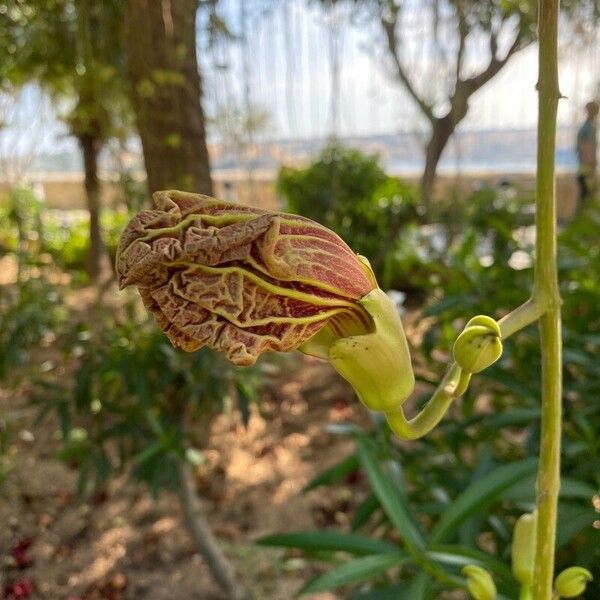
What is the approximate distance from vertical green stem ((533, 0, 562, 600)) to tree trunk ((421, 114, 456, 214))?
2.73 metres

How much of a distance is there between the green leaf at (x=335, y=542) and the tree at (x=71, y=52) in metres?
1.26

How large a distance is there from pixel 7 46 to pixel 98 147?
1.47m

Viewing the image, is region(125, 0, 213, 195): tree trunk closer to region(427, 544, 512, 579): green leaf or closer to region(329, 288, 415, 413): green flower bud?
region(427, 544, 512, 579): green leaf

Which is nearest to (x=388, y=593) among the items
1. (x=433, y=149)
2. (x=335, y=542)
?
(x=335, y=542)

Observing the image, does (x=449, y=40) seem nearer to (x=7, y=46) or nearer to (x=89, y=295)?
(x=7, y=46)

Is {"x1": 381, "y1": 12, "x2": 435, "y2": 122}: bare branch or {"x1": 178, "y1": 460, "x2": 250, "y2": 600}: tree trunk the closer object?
{"x1": 178, "y1": 460, "x2": 250, "y2": 600}: tree trunk

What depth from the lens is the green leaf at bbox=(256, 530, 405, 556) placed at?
2.77 feet

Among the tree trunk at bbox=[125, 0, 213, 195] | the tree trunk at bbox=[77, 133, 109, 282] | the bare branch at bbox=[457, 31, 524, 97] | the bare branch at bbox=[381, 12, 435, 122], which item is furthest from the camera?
the tree trunk at bbox=[77, 133, 109, 282]

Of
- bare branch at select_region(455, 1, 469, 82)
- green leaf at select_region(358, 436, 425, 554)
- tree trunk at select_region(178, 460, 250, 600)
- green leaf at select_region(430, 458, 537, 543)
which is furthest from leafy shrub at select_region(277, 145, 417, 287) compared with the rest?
green leaf at select_region(430, 458, 537, 543)

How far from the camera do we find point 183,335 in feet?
1.24

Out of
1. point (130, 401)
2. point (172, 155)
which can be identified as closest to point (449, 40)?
point (172, 155)

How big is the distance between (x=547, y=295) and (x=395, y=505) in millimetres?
573

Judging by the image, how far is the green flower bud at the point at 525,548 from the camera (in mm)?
479

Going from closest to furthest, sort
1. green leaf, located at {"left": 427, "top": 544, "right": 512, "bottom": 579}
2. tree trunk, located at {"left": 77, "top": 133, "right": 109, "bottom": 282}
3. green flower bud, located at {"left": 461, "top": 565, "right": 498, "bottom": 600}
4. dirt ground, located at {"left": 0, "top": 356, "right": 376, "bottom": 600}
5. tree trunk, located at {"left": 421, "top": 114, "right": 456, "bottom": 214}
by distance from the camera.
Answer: green flower bud, located at {"left": 461, "top": 565, "right": 498, "bottom": 600} < green leaf, located at {"left": 427, "top": 544, "right": 512, "bottom": 579} < dirt ground, located at {"left": 0, "top": 356, "right": 376, "bottom": 600} < tree trunk, located at {"left": 421, "top": 114, "right": 456, "bottom": 214} < tree trunk, located at {"left": 77, "top": 133, "right": 109, "bottom": 282}
